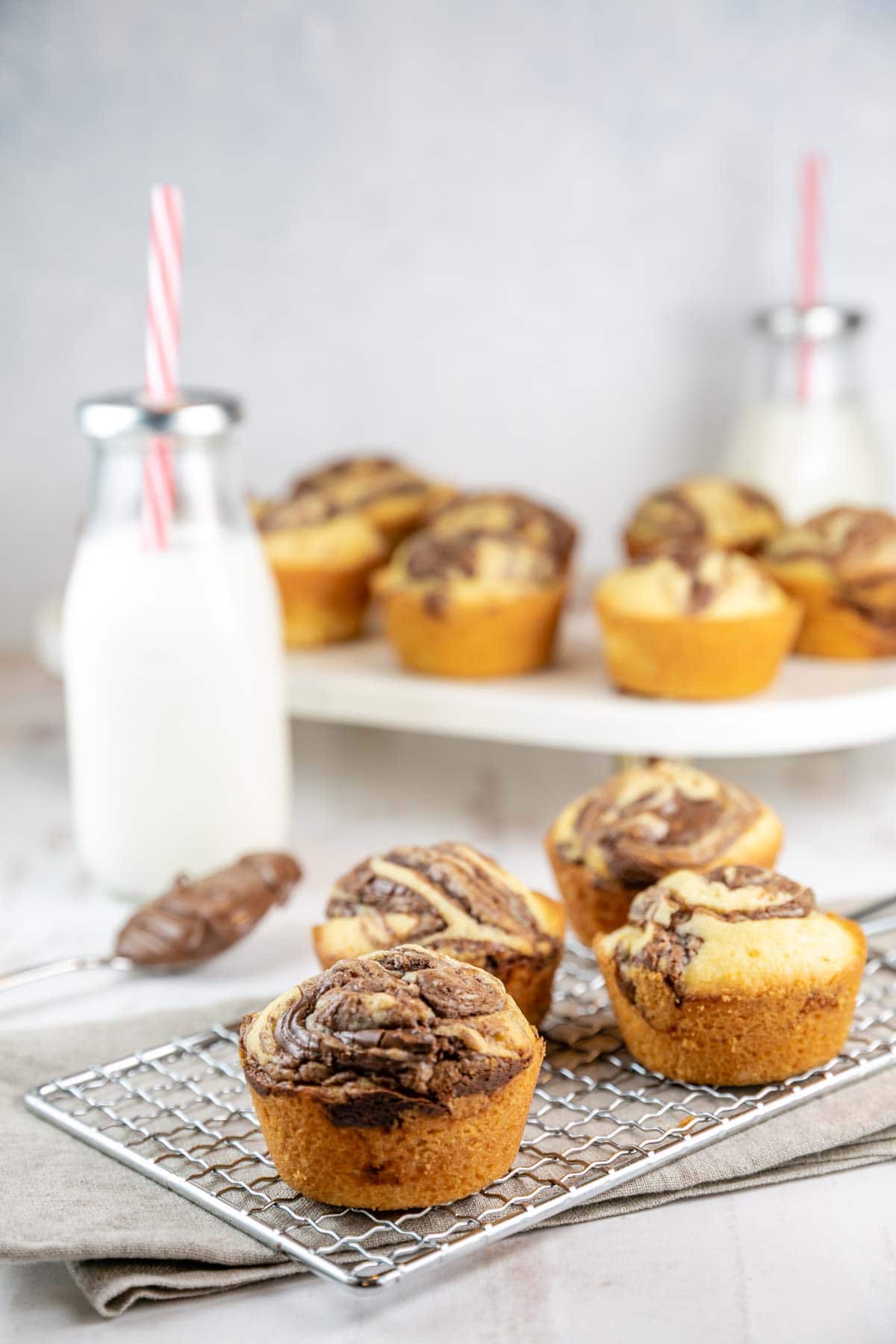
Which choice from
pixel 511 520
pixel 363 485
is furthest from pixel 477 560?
pixel 363 485

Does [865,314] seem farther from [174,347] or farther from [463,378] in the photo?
[174,347]

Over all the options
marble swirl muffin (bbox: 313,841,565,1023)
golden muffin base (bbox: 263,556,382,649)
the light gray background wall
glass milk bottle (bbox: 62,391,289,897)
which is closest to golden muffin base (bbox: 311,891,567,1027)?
marble swirl muffin (bbox: 313,841,565,1023)

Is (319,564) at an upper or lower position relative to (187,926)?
upper

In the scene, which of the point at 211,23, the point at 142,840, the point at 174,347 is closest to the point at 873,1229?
the point at 142,840

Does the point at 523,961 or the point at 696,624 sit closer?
the point at 523,961

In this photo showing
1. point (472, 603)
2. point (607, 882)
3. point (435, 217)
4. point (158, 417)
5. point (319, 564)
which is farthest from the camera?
point (435, 217)

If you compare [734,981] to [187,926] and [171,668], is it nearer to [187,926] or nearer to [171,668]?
[187,926]

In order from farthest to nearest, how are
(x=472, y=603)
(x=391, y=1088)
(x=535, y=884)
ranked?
(x=472, y=603)
(x=535, y=884)
(x=391, y=1088)
